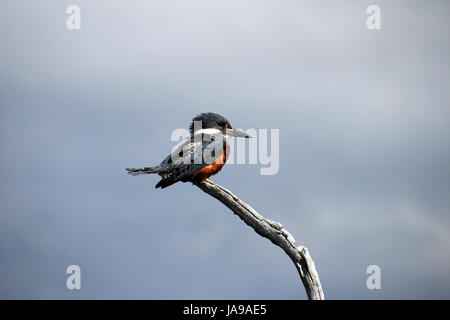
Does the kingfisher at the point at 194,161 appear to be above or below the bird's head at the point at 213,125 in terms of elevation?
below

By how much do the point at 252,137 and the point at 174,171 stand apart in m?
2.23

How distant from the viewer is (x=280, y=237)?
9.73 meters

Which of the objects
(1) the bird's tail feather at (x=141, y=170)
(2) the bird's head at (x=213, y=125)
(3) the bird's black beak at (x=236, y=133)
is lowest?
(1) the bird's tail feather at (x=141, y=170)

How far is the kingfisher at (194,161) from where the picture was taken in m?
10.1

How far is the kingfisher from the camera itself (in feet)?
33.0

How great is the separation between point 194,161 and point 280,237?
6.85ft

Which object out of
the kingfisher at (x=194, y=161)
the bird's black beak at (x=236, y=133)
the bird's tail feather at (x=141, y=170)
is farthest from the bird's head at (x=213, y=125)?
the bird's tail feather at (x=141, y=170)

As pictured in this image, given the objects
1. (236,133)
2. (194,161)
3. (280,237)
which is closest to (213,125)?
(236,133)

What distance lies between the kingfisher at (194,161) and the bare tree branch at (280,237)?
52cm

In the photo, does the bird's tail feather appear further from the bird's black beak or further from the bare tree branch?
the bird's black beak

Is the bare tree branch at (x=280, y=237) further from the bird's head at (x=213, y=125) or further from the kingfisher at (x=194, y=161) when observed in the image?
the bird's head at (x=213, y=125)

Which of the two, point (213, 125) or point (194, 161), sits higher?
point (213, 125)

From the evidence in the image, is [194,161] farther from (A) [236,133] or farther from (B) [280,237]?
(B) [280,237]
